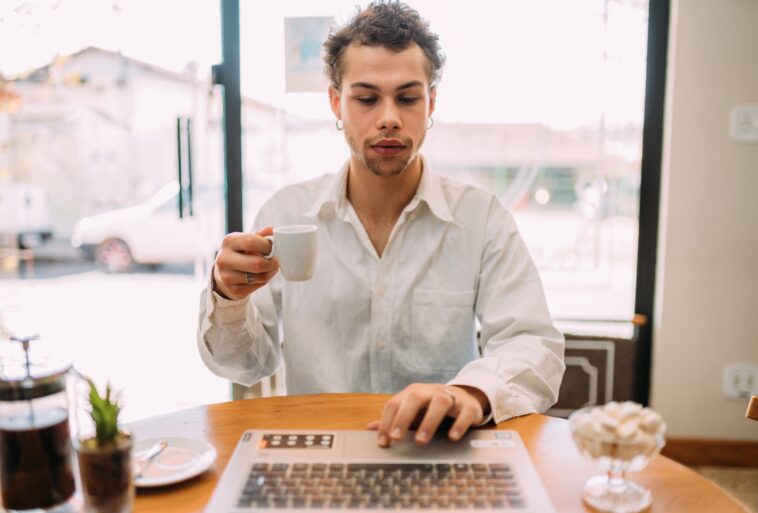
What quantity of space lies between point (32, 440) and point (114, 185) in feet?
8.36

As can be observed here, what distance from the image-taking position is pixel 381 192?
1.62m

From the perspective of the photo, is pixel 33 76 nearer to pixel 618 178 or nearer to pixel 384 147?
pixel 384 147

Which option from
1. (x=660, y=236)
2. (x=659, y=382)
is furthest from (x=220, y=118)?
(x=659, y=382)

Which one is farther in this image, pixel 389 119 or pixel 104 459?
pixel 389 119

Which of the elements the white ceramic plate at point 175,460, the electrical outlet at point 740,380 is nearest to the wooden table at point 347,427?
the white ceramic plate at point 175,460

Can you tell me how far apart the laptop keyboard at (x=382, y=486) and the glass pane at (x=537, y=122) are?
171 centimetres

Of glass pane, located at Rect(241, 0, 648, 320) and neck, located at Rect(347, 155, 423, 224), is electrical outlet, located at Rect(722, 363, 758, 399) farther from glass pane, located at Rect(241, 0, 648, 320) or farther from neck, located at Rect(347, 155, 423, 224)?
neck, located at Rect(347, 155, 423, 224)

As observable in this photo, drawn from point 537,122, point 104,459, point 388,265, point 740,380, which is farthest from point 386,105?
point 740,380

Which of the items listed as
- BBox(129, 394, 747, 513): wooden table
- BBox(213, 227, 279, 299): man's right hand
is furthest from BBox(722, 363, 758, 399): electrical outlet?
BBox(213, 227, 279, 299): man's right hand

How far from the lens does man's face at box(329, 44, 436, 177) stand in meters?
1.47

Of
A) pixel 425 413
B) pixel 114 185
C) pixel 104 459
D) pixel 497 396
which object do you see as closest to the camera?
pixel 104 459

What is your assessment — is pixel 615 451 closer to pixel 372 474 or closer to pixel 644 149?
pixel 372 474

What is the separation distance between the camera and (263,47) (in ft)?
8.01

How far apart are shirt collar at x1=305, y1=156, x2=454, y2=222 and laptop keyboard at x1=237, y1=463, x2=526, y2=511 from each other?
2.58ft
